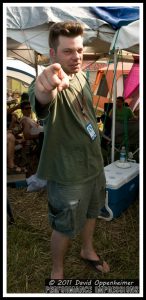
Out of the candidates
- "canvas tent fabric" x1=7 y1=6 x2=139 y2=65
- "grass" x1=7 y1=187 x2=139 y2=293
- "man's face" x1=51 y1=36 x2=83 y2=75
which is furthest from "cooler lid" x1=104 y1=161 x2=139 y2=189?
"man's face" x1=51 y1=36 x2=83 y2=75

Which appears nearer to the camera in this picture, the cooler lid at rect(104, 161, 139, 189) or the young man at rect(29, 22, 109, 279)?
the young man at rect(29, 22, 109, 279)

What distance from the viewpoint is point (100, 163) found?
1805 mm

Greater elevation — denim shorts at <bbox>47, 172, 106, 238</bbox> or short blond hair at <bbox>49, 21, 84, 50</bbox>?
short blond hair at <bbox>49, 21, 84, 50</bbox>

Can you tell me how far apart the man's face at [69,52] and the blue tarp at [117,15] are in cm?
226

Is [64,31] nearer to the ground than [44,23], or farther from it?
nearer to the ground

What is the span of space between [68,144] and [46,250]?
1.20 meters

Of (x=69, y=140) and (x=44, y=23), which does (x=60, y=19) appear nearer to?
(x=44, y=23)

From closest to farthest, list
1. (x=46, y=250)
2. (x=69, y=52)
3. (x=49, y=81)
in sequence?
(x=49, y=81) → (x=69, y=52) → (x=46, y=250)

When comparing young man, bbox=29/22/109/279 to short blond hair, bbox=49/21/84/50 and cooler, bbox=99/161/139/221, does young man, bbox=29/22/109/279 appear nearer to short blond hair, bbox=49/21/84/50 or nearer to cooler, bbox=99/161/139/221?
short blond hair, bbox=49/21/84/50

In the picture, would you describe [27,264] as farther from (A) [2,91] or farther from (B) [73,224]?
(A) [2,91]

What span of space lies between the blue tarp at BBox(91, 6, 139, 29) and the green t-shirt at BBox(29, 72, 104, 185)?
2.18 metres

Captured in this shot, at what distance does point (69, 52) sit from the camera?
58.7 inches

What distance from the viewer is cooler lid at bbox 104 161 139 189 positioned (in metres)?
2.91

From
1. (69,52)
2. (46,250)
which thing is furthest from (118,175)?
(69,52)
